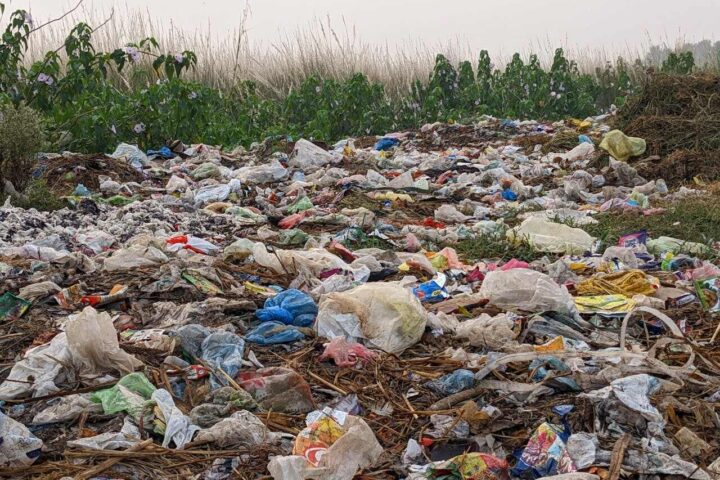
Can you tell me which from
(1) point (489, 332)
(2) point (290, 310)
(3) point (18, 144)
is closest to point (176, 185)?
(3) point (18, 144)

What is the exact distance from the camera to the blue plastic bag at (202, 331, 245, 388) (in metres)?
3.08

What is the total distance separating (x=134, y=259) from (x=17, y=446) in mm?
1959

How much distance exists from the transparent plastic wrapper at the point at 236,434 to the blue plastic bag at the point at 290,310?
966mm

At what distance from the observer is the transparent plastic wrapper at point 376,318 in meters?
3.38

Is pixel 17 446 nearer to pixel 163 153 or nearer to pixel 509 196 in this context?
pixel 509 196

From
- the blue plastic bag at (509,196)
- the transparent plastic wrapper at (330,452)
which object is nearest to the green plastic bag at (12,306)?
the transparent plastic wrapper at (330,452)

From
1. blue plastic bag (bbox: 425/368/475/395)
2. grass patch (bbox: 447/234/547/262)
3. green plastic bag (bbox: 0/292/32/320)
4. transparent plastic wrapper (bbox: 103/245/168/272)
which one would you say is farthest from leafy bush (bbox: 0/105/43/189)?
blue plastic bag (bbox: 425/368/475/395)

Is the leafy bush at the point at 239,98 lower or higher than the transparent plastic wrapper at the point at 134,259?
higher

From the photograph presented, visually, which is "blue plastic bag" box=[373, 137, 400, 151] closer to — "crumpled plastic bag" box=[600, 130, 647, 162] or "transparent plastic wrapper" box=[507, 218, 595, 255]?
"crumpled plastic bag" box=[600, 130, 647, 162]

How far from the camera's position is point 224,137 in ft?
34.5

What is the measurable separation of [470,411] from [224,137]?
27.2 feet

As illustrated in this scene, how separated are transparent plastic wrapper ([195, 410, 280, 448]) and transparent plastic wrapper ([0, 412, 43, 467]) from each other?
0.48 metres

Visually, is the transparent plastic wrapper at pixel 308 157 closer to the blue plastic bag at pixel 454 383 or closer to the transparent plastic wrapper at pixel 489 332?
the transparent plastic wrapper at pixel 489 332

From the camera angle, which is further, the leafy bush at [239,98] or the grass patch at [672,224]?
the leafy bush at [239,98]
